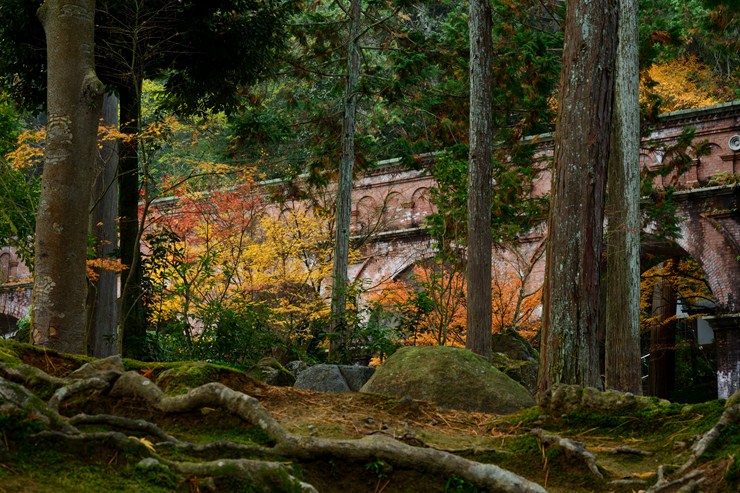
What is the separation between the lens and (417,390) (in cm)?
865

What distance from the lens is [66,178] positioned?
751 cm

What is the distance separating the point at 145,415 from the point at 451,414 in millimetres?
3084

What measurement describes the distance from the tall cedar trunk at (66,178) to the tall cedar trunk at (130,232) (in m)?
4.24

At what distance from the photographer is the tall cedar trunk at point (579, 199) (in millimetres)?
7914

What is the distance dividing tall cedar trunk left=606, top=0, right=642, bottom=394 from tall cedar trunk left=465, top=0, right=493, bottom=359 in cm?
182

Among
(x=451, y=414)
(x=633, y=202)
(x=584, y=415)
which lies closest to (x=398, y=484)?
(x=584, y=415)

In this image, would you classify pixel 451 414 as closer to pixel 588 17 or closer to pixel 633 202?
pixel 588 17

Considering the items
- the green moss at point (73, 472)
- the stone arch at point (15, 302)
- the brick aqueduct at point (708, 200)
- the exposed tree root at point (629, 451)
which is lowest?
the green moss at point (73, 472)

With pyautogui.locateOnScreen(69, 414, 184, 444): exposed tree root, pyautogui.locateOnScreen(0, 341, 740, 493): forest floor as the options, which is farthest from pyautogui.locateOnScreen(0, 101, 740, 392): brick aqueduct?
pyautogui.locateOnScreen(69, 414, 184, 444): exposed tree root

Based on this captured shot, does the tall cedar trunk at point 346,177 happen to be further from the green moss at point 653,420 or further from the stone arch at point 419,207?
the green moss at point 653,420

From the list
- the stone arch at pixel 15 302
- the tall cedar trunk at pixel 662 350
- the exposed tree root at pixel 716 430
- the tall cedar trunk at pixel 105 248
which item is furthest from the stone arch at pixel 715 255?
the stone arch at pixel 15 302

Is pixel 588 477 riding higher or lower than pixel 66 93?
lower

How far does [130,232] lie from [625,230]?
6.43 metres

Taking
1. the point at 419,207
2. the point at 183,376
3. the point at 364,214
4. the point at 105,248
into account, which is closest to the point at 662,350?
the point at 419,207
